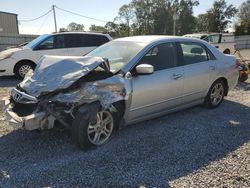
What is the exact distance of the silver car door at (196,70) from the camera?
5.39 m

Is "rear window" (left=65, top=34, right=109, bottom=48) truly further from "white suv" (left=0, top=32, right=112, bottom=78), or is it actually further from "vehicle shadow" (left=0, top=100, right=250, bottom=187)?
"vehicle shadow" (left=0, top=100, right=250, bottom=187)

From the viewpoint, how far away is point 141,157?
3924mm

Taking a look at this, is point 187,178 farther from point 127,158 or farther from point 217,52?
point 217,52

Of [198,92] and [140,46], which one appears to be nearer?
[140,46]

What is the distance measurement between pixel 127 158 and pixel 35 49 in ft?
23.7

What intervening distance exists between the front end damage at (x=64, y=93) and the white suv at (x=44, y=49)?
229 inches

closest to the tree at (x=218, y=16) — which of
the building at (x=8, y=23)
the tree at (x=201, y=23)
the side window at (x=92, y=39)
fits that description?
the tree at (x=201, y=23)

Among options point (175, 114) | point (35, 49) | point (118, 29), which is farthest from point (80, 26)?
point (175, 114)

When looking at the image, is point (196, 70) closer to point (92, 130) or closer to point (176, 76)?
point (176, 76)

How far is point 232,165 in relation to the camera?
12.4ft

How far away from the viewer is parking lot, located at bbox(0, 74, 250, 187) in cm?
338

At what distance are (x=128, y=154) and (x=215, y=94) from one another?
302 cm

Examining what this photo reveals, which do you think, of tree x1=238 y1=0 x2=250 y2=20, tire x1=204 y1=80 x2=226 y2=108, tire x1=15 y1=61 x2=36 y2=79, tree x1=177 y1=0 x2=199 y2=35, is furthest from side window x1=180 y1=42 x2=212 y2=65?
tree x1=238 y1=0 x2=250 y2=20

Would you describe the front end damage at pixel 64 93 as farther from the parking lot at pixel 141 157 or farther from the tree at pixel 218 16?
the tree at pixel 218 16
